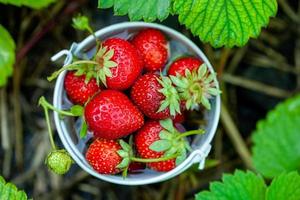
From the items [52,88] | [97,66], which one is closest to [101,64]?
[97,66]

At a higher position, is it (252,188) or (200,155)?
(200,155)

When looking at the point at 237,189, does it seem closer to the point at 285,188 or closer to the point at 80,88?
the point at 285,188

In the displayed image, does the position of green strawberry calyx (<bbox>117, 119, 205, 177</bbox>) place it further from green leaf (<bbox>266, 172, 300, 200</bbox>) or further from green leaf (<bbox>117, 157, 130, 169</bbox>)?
green leaf (<bbox>266, 172, 300, 200</bbox>)

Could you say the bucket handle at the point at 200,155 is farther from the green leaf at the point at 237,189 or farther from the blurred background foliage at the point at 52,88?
the blurred background foliage at the point at 52,88

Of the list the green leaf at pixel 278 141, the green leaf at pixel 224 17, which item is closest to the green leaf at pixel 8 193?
the green leaf at pixel 224 17

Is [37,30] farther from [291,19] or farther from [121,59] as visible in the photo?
[291,19]

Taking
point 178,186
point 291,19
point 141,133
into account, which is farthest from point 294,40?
point 141,133
